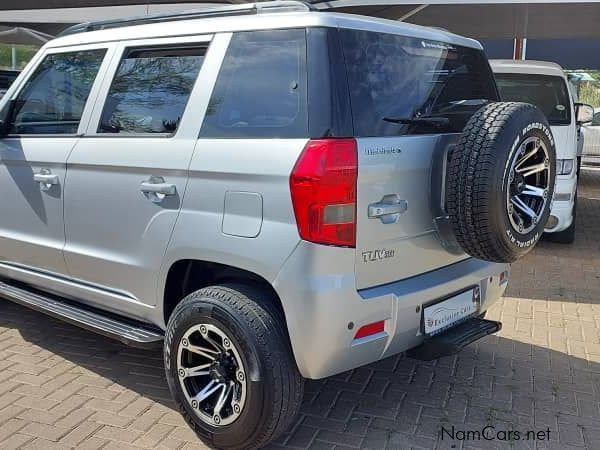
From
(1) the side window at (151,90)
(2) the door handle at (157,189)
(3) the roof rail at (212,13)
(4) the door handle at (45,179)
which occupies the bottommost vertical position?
(4) the door handle at (45,179)

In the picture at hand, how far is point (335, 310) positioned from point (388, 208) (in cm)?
50

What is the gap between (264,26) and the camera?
2760mm

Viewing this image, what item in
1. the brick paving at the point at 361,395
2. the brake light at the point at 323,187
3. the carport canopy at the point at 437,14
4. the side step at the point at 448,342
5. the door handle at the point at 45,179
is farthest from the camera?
the carport canopy at the point at 437,14

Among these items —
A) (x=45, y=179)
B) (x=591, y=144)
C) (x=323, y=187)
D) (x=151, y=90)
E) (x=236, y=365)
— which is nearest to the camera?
(x=323, y=187)

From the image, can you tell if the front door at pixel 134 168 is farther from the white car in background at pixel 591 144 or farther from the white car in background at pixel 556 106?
the white car in background at pixel 591 144

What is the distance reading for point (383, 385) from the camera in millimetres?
3604

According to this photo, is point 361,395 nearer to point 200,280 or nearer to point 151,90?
point 200,280

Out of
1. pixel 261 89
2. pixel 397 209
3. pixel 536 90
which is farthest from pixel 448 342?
pixel 536 90

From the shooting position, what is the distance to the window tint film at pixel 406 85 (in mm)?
2672

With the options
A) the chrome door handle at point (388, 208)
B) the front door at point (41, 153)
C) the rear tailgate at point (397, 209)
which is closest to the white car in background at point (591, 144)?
the rear tailgate at point (397, 209)

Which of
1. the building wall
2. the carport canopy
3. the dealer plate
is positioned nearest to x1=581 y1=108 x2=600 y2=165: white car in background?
the building wall

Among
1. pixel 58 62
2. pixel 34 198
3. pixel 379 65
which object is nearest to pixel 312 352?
pixel 379 65

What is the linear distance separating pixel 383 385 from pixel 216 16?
2227 mm

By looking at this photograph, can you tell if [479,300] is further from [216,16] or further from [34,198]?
[34,198]
